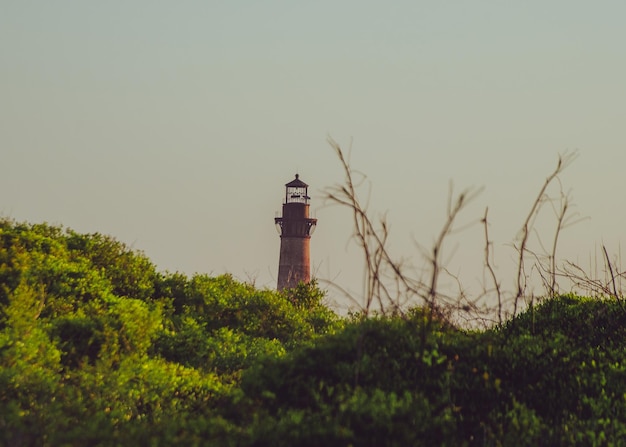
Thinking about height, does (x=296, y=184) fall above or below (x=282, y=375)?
above

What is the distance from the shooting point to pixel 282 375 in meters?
9.80

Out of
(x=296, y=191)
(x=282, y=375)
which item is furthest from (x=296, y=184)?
(x=282, y=375)

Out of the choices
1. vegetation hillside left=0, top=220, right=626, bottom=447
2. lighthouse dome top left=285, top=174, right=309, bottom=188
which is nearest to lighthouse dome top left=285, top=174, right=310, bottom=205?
lighthouse dome top left=285, top=174, right=309, bottom=188

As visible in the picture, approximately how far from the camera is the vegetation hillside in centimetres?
878

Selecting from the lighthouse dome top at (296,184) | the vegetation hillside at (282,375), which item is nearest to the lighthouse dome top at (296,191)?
the lighthouse dome top at (296,184)

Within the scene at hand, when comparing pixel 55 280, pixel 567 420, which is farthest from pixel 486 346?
pixel 55 280

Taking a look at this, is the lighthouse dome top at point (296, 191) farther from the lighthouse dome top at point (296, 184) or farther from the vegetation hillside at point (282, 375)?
the vegetation hillside at point (282, 375)

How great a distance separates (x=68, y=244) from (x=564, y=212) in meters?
13.3

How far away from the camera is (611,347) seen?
13000 millimetres

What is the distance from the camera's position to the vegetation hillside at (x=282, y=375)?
346 inches

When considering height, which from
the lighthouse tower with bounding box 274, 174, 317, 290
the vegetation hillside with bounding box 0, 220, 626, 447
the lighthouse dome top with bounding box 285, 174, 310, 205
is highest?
the lighthouse dome top with bounding box 285, 174, 310, 205

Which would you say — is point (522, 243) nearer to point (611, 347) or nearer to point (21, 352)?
point (611, 347)

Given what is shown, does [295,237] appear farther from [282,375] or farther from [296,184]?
[282,375]

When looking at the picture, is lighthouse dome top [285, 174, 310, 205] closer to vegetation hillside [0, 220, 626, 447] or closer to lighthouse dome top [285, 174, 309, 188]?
lighthouse dome top [285, 174, 309, 188]
